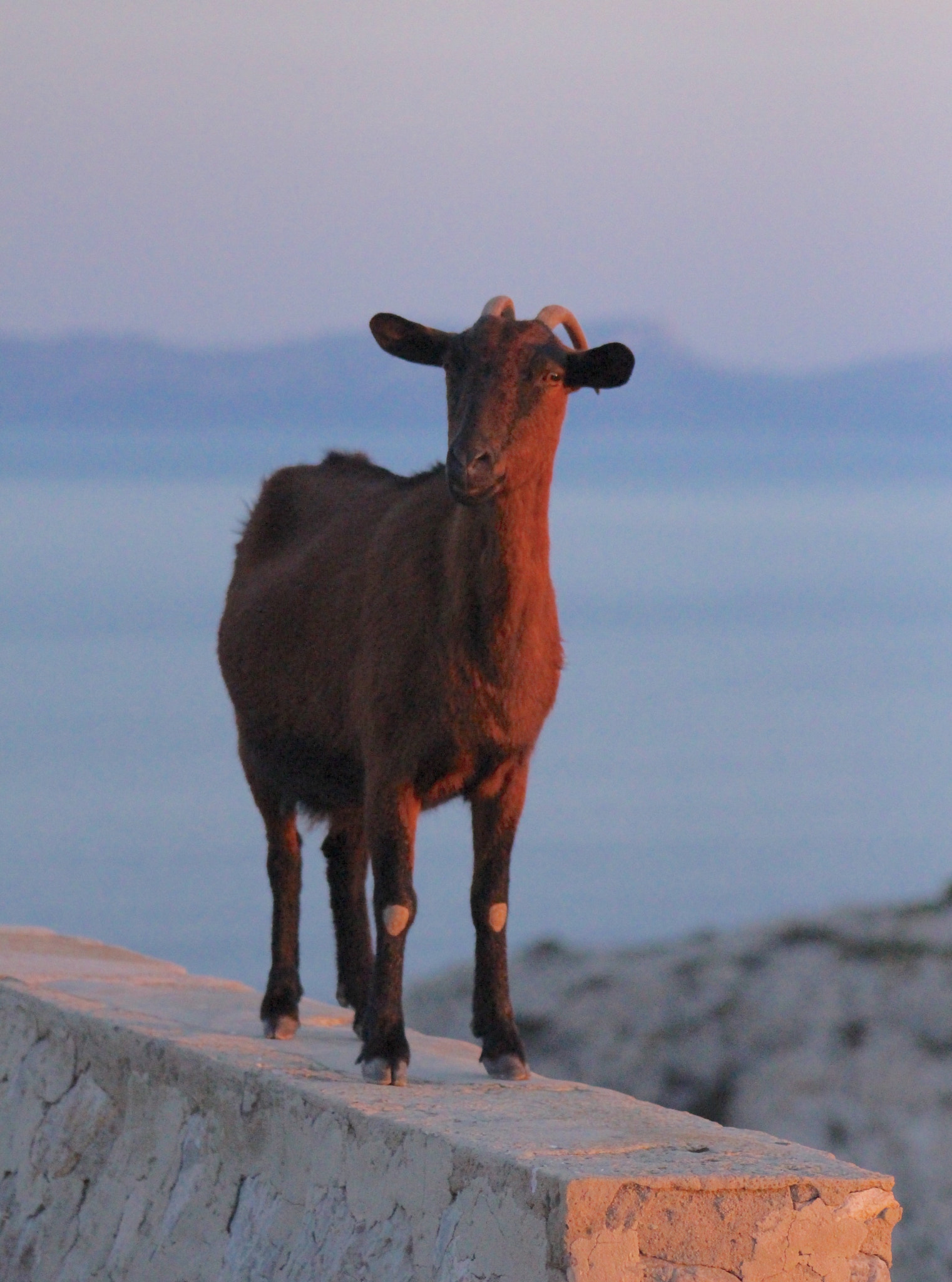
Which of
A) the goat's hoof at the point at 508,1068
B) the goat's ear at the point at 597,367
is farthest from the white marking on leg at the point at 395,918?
the goat's ear at the point at 597,367

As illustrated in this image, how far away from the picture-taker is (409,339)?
5477 millimetres

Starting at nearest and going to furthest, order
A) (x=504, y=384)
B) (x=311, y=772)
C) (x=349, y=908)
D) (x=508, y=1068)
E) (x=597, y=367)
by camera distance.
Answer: (x=504, y=384) → (x=597, y=367) → (x=508, y=1068) → (x=311, y=772) → (x=349, y=908)

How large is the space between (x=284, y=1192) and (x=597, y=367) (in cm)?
255

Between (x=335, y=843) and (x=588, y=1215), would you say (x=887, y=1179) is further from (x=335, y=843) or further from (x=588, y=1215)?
(x=335, y=843)

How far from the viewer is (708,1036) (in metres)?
12.4

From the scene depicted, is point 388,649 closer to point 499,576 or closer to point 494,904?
point 499,576

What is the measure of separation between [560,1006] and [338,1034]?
7019 millimetres

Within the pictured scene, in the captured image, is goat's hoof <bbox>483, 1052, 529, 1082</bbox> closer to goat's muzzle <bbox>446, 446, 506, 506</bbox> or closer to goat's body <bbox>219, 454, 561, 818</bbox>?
goat's body <bbox>219, 454, 561, 818</bbox>

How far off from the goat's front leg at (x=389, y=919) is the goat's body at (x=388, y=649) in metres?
0.10

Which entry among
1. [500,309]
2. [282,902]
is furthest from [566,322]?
[282,902]

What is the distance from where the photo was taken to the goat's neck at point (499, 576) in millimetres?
5320

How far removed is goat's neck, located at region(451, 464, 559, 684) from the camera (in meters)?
5.32

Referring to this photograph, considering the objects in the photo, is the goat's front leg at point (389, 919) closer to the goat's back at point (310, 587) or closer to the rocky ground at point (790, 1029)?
the goat's back at point (310, 587)

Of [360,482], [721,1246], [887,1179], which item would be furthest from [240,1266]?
[360,482]
